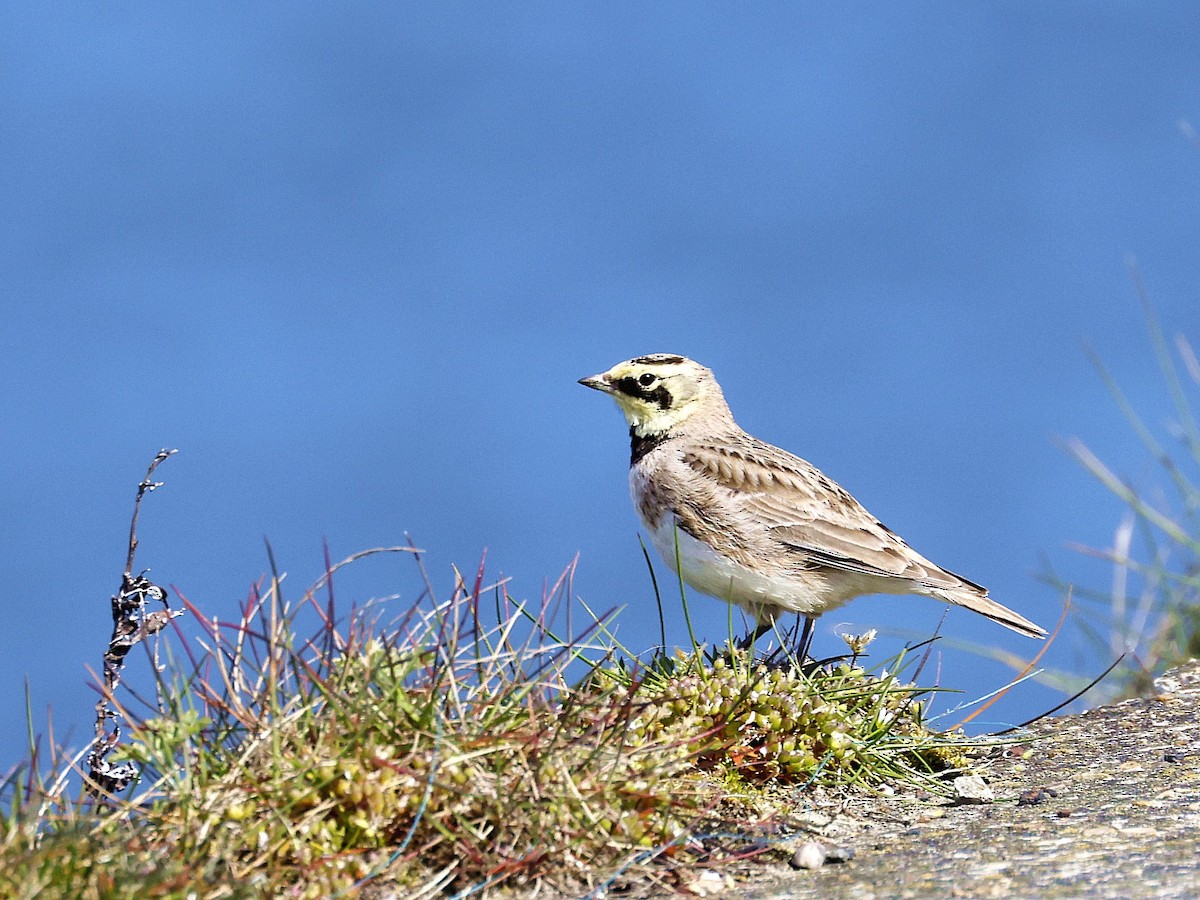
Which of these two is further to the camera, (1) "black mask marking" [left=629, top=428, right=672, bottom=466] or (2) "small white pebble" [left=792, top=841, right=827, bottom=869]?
(1) "black mask marking" [left=629, top=428, right=672, bottom=466]

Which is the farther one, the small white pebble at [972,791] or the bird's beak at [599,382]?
the bird's beak at [599,382]

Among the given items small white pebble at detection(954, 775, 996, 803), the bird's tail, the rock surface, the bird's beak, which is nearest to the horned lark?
the bird's tail

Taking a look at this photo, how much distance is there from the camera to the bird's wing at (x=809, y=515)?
27.2 feet

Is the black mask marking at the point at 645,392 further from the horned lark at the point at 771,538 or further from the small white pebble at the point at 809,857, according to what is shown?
the small white pebble at the point at 809,857

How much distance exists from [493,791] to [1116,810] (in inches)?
108

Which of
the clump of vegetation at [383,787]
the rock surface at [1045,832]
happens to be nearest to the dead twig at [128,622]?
the clump of vegetation at [383,787]

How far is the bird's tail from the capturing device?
26.8 ft

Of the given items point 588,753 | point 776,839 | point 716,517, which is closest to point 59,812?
point 588,753

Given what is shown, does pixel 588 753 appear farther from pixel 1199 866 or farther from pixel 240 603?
pixel 1199 866

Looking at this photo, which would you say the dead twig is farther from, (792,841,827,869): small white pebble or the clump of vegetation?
(792,841,827,869): small white pebble

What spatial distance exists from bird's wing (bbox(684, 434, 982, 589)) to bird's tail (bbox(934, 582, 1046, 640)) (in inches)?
2.4

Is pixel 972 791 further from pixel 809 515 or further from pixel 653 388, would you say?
pixel 653 388

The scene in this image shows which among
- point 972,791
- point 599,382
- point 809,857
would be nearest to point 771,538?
point 599,382

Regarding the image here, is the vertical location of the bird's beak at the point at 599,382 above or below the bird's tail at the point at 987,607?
above
